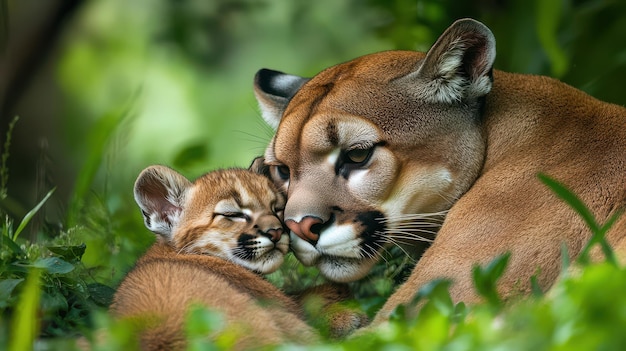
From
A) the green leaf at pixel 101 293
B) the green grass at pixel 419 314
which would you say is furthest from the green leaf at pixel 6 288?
the green leaf at pixel 101 293

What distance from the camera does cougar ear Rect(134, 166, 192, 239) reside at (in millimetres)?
5571

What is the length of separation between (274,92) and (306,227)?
1627 mm

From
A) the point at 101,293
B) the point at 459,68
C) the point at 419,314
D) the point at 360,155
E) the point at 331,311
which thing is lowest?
the point at 331,311

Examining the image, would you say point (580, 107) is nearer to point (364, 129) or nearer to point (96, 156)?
point (364, 129)

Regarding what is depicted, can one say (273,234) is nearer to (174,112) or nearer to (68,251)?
(68,251)

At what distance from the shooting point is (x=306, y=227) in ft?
16.9

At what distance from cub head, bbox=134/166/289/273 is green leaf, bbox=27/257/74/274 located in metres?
0.81

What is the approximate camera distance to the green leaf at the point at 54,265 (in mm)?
4641

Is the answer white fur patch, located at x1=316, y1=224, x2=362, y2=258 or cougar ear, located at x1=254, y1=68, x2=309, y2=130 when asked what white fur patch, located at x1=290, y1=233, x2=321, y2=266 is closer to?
white fur patch, located at x1=316, y1=224, x2=362, y2=258

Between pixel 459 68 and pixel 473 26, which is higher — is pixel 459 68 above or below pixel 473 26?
below

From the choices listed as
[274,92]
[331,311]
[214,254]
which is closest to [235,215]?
[214,254]

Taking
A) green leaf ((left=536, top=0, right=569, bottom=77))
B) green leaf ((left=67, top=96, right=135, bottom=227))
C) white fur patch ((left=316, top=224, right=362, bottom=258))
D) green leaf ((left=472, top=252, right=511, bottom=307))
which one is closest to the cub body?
white fur patch ((left=316, top=224, right=362, bottom=258))

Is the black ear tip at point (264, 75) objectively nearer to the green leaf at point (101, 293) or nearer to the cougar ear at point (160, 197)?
the cougar ear at point (160, 197)

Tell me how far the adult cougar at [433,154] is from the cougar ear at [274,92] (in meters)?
0.77
